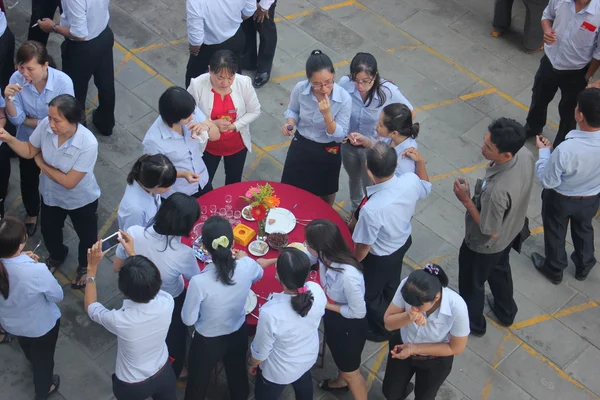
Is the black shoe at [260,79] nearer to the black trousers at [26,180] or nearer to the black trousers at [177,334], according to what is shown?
the black trousers at [26,180]

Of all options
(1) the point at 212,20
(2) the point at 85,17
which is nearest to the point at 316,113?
(1) the point at 212,20

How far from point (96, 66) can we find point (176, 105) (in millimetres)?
2069

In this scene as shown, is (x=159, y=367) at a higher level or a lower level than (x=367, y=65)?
lower

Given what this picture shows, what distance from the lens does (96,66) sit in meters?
7.06

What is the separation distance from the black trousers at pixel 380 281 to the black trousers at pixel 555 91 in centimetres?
278

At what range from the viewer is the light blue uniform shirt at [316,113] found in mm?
5965

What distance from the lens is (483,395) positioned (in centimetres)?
578

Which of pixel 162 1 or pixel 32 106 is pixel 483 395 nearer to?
pixel 32 106

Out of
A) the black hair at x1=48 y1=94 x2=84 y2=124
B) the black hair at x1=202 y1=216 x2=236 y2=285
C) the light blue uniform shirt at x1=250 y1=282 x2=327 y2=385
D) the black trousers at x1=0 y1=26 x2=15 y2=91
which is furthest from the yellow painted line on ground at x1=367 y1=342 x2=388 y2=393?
the black trousers at x1=0 y1=26 x2=15 y2=91

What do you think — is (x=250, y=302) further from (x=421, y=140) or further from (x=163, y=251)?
(x=421, y=140)

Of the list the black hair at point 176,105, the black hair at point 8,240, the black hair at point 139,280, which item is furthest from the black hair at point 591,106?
the black hair at point 8,240

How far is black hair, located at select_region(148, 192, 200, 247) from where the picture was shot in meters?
4.64

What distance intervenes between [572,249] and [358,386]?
9.24 feet

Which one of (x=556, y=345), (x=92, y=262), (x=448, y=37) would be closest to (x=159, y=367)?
(x=92, y=262)
